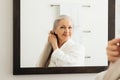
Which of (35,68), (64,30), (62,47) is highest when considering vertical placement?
(64,30)

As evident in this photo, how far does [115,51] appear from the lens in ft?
2.63

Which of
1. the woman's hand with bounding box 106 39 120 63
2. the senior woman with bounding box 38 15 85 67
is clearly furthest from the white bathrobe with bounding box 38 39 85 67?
the woman's hand with bounding box 106 39 120 63

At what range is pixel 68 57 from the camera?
154 cm

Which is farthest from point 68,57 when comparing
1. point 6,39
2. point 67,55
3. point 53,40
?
point 6,39

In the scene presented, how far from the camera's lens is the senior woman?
1535 millimetres

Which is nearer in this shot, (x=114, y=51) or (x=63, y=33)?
(x=114, y=51)

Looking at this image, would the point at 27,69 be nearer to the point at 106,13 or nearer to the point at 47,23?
the point at 47,23

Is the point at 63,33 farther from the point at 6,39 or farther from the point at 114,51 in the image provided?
the point at 114,51

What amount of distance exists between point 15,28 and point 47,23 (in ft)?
0.65

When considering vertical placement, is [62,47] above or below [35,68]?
above

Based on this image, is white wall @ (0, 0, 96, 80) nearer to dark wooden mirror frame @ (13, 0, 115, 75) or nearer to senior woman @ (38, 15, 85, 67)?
dark wooden mirror frame @ (13, 0, 115, 75)

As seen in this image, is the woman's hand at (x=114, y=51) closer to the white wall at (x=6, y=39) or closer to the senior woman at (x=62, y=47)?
the senior woman at (x=62, y=47)

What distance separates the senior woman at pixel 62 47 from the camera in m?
1.54

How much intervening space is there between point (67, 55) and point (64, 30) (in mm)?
159
